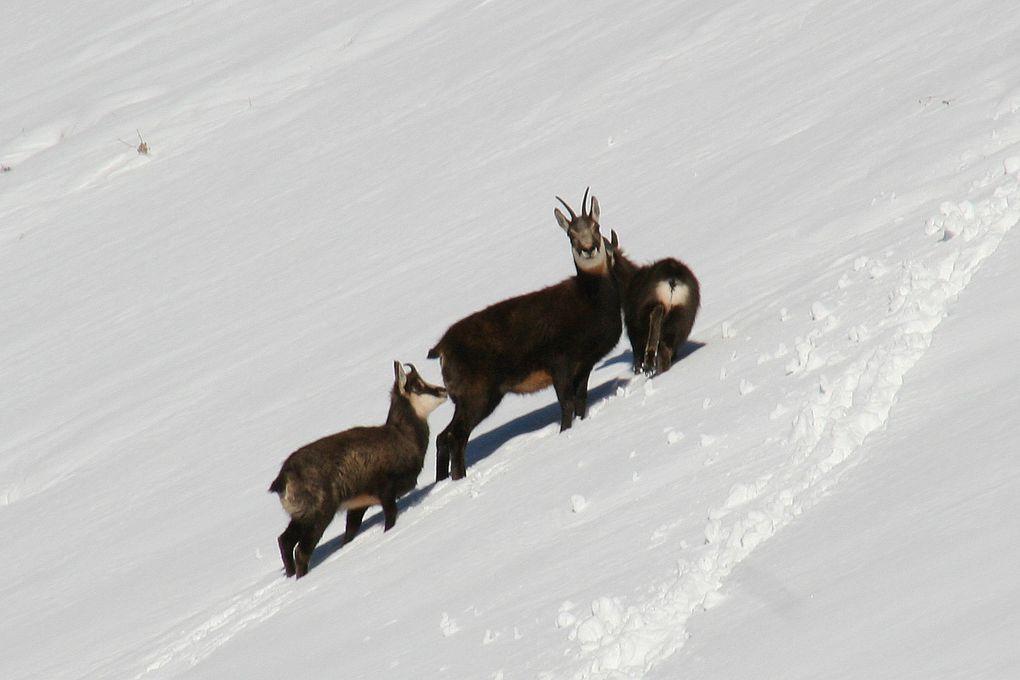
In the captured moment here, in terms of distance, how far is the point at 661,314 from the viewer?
984 centimetres

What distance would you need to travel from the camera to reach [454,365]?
375 inches

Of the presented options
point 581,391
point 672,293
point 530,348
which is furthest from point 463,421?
point 672,293

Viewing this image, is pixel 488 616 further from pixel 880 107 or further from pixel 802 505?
pixel 880 107

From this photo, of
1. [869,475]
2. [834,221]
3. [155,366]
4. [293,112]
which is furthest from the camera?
[293,112]

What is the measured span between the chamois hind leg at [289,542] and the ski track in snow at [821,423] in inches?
124

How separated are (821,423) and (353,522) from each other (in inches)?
157

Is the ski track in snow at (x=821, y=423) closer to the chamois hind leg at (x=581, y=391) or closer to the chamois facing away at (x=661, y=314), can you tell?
the chamois facing away at (x=661, y=314)

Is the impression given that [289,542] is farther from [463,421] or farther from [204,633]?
[463,421]

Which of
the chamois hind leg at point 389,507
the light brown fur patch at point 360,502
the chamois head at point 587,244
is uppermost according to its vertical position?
the chamois head at point 587,244

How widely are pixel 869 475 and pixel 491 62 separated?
17206 mm

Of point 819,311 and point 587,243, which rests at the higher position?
point 587,243

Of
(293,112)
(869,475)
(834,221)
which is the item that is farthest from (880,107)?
(293,112)

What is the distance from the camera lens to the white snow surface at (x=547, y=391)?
549cm

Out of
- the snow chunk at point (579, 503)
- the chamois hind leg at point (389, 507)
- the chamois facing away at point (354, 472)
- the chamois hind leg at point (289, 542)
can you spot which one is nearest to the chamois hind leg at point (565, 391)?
the chamois facing away at point (354, 472)
